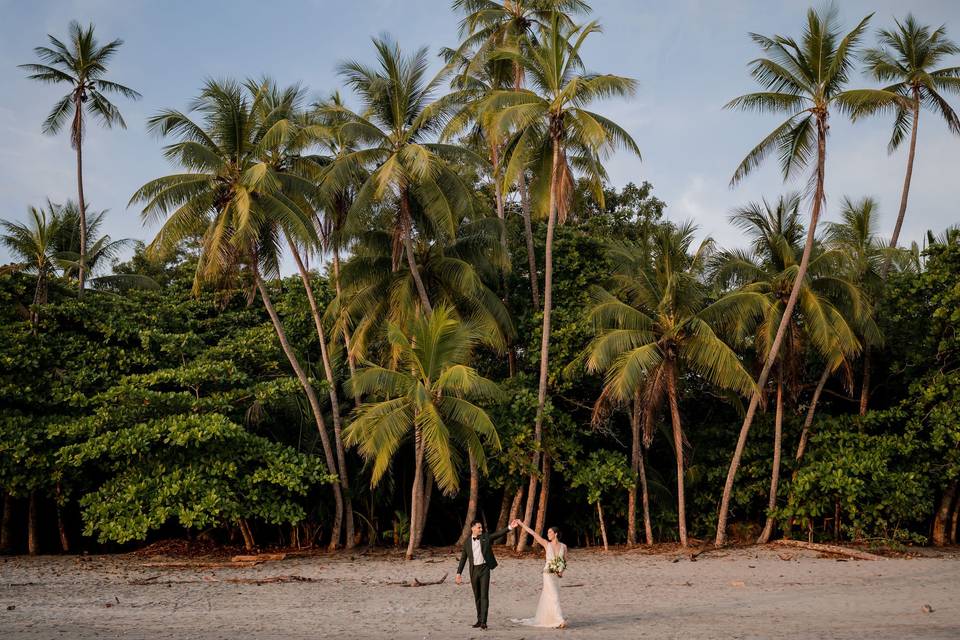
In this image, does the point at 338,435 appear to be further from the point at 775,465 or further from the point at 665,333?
the point at 775,465

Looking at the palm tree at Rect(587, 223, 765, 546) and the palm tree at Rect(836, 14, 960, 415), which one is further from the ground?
the palm tree at Rect(836, 14, 960, 415)

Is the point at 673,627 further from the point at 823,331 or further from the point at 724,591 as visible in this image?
the point at 823,331

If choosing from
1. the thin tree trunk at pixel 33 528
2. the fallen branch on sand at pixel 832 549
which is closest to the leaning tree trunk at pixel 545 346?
the fallen branch on sand at pixel 832 549

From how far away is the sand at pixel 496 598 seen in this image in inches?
423

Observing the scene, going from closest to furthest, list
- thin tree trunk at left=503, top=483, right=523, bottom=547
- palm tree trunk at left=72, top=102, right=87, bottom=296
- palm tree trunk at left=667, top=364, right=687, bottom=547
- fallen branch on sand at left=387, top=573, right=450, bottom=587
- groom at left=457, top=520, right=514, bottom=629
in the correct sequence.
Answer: groom at left=457, top=520, right=514, bottom=629 < fallen branch on sand at left=387, top=573, right=450, bottom=587 < palm tree trunk at left=667, top=364, right=687, bottom=547 < thin tree trunk at left=503, top=483, right=523, bottom=547 < palm tree trunk at left=72, top=102, right=87, bottom=296

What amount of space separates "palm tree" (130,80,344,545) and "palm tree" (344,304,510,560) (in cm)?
345

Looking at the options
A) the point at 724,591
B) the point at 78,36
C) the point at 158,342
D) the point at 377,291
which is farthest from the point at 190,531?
the point at 78,36

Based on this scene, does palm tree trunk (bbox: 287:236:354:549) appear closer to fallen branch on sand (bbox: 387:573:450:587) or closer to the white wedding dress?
fallen branch on sand (bbox: 387:573:450:587)

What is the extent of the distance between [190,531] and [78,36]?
1523 centimetres

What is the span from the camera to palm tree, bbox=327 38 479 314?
19.0 meters

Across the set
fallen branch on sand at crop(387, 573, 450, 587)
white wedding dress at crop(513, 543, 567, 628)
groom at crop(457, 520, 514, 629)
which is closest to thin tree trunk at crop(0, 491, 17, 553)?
fallen branch on sand at crop(387, 573, 450, 587)

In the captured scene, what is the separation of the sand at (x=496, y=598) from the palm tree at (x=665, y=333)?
12.7 feet

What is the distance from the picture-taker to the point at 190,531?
2089 cm

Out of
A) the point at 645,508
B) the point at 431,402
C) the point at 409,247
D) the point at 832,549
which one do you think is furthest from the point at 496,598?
the point at 832,549
